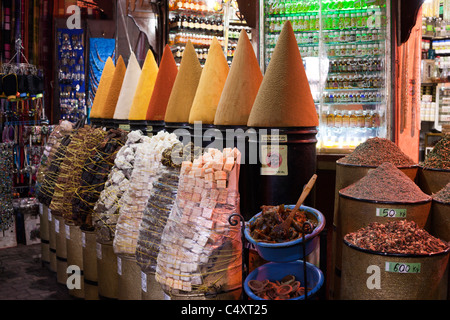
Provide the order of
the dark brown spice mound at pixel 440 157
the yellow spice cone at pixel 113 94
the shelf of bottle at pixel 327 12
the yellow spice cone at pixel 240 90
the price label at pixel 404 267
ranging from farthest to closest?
1. the shelf of bottle at pixel 327 12
2. the yellow spice cone at pixel 113 94
3. the yellow spice cone at pixel 240 90
4. the dark brown spice mound at pixel 440 157
5. the price label at pixel 404 267

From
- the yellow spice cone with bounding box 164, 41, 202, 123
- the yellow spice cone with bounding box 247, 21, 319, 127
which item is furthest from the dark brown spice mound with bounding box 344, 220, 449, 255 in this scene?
the yellow spice cone with bounding box 164, 41, 202, 123

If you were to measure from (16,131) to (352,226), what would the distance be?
432 cm

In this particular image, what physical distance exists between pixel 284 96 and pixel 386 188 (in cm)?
71

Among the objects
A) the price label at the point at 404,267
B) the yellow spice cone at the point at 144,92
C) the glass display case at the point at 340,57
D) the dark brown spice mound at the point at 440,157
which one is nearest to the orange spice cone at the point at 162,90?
the yellow spice cone at the point at 144,92

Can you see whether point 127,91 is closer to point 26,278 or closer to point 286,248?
point 26,278

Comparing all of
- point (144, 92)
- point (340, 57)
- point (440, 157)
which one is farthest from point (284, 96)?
point (340, 57)

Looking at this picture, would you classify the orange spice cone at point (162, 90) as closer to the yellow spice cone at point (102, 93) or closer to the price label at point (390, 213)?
the yellow spice cone at point (102, 93)

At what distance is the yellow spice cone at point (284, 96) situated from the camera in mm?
2383

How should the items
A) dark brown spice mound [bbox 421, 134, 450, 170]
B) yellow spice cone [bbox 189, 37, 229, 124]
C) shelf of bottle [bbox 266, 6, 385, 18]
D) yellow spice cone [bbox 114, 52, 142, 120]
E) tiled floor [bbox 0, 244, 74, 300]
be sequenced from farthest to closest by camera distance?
1. shelf of bottle [bbox 266, 6, 385, 18]
2. yellow spice cone [bbox 114, 52, 142, 120]
3. tiled floor [bbox 0, 244, 74, 300]
4. yellow spice cone [bbox 189, 37, 229, 124]
5. dark brown spice mound [bbox 421, 134, 450, 170]

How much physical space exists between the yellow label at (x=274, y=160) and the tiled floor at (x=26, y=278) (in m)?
1.89

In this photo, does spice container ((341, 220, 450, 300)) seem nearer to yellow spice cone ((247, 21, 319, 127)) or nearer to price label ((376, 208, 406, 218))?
price label ((376, 208, 406, 218))

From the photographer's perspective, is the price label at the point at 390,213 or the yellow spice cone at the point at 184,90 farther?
the yellow spice cone at the point at 184,90

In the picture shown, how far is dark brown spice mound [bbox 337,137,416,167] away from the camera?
2.36m

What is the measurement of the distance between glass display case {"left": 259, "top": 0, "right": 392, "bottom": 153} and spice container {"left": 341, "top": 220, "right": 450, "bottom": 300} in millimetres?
3419
